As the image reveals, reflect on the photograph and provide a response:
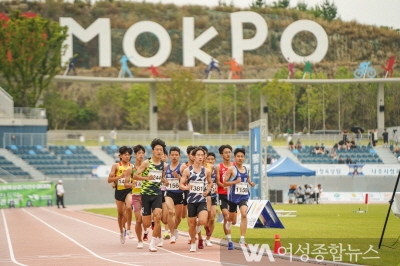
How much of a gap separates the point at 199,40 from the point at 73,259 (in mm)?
63985

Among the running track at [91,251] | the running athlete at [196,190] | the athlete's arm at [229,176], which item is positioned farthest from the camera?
the athlete's arm at [229,176]

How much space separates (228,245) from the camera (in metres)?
19.9

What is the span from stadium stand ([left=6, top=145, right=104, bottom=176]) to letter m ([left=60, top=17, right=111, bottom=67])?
14.3 meters

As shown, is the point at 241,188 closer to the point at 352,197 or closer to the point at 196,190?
the point at 196,190

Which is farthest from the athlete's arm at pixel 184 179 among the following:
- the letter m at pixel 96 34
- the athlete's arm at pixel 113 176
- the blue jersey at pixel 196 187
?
the letter m at pixel 96 34

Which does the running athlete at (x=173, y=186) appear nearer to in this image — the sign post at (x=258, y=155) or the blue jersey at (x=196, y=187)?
the blue jersey at (x=196, y=187)

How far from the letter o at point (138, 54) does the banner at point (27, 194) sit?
82.6ft

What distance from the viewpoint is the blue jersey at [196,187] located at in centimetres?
1966

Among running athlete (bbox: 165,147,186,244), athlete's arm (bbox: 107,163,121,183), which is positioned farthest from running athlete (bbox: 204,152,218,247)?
athlete's arm (bbox: 107,163,121,183)

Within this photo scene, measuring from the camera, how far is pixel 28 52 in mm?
74562

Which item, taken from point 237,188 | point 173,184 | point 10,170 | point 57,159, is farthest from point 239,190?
point 57,159

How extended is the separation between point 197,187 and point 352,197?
38850 mm

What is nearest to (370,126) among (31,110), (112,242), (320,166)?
(320,166)

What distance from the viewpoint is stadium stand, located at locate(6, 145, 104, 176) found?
204 feet
